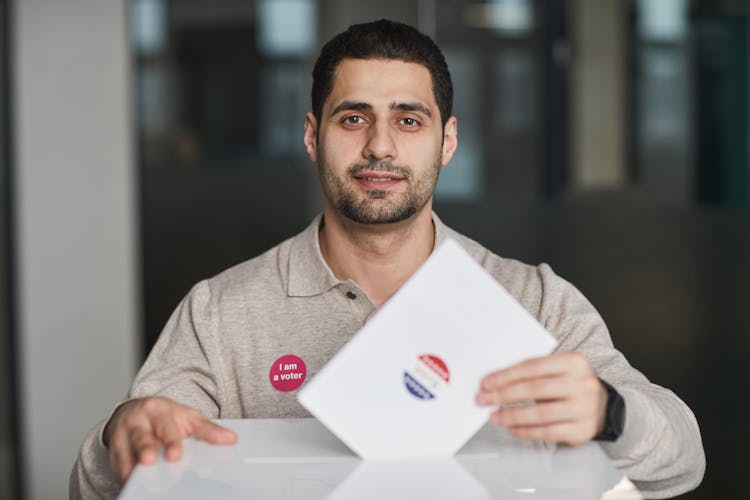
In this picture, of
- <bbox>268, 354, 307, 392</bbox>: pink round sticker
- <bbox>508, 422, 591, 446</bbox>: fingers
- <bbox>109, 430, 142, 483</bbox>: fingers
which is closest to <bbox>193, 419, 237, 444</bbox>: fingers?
<bbox>109, 430, 142, 483</bbox>: fingers

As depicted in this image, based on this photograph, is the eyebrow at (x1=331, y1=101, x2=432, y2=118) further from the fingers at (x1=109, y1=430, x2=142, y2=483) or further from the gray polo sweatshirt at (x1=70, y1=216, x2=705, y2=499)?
the fingers at (x1=109, y1=430, x2=142, y2=483)

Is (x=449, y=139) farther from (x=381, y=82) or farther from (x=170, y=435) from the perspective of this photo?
(x=170, y=435)

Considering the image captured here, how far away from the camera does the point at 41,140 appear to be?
3658 millimetres

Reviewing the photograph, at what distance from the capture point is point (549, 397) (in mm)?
1416

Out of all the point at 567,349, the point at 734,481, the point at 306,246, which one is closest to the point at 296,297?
the point at 306,246

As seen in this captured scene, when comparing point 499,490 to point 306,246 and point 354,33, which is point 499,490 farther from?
point 354,33

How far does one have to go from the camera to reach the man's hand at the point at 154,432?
4.89 ft

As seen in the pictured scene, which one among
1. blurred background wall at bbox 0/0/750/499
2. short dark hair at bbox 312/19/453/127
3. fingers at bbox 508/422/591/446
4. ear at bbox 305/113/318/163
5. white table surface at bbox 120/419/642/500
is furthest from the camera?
blurred background wall at bbox 0/0/750/499

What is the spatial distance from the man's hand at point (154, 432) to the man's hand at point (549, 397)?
0.38 meters

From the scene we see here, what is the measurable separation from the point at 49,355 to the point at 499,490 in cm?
265

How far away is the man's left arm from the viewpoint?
1395 mm

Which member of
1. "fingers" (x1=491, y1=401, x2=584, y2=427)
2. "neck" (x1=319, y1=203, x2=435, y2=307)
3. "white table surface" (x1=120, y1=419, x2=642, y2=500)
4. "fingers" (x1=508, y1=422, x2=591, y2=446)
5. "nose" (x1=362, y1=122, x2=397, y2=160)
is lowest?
"white table surface" (x1=120, y1=419, x2=642, y2=500)

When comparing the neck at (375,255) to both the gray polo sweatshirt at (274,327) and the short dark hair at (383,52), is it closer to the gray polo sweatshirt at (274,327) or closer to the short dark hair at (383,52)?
the gray polo sweatshirt at (274,327)

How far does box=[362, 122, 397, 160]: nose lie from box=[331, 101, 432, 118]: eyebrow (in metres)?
0.05
